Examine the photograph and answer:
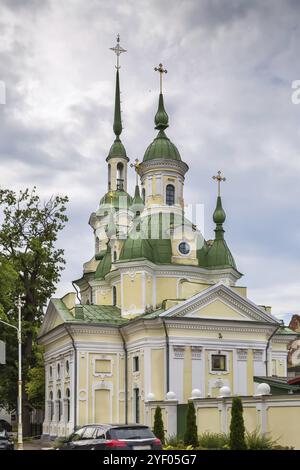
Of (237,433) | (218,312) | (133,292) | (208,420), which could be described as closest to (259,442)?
(237,433)

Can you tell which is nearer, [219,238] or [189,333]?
[189,333]

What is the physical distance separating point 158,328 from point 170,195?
1312cm

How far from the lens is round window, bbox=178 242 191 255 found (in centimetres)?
5003

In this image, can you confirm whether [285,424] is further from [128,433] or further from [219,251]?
[219,251]

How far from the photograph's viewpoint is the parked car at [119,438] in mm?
20688

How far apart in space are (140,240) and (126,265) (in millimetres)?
1894

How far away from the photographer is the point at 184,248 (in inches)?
1976

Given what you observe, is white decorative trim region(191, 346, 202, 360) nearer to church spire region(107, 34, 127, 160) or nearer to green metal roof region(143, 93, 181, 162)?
green metal roof region(143, 93, 181, 162)

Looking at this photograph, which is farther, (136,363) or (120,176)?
(120,176)

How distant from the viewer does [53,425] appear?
159 ft

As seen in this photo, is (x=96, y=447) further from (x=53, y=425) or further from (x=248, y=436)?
(x=53, y=425)

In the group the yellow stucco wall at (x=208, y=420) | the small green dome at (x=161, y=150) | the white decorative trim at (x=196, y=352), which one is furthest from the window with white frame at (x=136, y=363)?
the small green dome at (x=161, y=150)

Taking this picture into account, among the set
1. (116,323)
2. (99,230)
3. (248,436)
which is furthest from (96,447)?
(99,230)

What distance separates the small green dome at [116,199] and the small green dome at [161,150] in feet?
47.0
